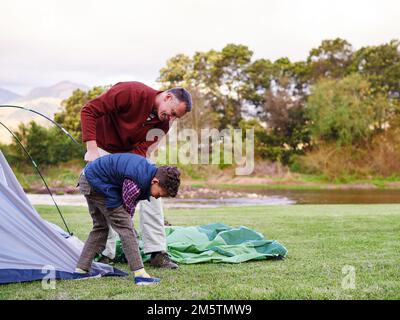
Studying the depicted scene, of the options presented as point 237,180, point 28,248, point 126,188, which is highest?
point 126,188

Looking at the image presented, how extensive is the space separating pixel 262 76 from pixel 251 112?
239cm

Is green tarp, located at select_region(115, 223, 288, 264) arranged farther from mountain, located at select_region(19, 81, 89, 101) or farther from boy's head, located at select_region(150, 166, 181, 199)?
mountain, located at select_region(19, 81, 89, 101)

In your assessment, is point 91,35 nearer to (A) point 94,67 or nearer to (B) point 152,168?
(A) point 94,67

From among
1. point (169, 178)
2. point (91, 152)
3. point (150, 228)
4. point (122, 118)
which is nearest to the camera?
point (169, 178)

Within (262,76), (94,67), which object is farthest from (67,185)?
(262,76)

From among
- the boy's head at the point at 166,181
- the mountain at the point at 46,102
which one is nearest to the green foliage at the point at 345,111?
the mountain at the point at 46,102

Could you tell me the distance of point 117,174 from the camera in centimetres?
380

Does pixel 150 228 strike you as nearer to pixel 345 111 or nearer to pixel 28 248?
pixel 28 248

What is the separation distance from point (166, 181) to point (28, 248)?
1.16m

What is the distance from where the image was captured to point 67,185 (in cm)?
2445

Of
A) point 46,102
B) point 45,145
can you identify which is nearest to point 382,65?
point 45,145

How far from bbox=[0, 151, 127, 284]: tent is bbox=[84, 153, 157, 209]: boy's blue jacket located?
553 mm

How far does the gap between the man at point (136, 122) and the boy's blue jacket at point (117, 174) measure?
279 mm

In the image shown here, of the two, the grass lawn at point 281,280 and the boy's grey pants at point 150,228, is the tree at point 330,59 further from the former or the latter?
the boy's grey pants at point 150,228
